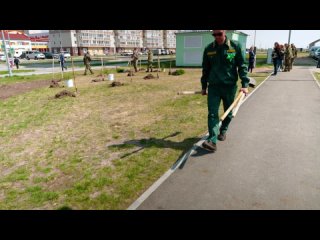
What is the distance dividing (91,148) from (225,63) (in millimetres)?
3262

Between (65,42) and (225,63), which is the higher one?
(65,42)

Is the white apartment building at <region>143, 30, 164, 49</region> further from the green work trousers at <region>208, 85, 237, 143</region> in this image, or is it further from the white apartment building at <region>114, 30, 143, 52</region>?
the green work trousers at <region>208, 85, 237, 143</region>

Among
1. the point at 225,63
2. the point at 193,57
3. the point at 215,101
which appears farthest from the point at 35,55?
the point at 225,63

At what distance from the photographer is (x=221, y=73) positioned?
4.54 meters

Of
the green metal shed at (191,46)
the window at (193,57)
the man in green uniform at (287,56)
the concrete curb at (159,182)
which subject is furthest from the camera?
the window at (193,57)

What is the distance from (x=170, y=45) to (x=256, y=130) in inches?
4719

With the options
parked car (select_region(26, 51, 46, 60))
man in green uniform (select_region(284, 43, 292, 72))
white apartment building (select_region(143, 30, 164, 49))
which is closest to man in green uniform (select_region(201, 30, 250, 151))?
man in green uniform (select_region(284, 43, 292, 72))

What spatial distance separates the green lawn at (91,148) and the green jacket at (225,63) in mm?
1502

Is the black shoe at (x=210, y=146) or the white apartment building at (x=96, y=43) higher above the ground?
the white apartment building at (x=96, y=43)

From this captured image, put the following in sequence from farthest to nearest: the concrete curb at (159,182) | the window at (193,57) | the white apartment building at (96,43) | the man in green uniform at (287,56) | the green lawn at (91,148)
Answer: the white apartment building at (96,43) → the window at (193,57) → the man in green uniform at (287,56) → the green lawn at (91,148) → the concrete curb at (159,182)

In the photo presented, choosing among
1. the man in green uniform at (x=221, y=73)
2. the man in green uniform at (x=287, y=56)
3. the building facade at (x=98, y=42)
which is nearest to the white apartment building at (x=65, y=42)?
the building facade at (x=98, y=42)

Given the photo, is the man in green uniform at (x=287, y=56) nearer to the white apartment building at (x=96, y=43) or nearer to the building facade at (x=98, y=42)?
the building facade at (x=98, y=42)

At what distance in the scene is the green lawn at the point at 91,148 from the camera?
3629 millimetres

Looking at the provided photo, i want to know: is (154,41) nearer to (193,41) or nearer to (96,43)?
(96,43)
